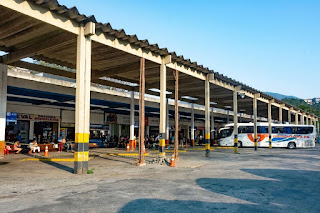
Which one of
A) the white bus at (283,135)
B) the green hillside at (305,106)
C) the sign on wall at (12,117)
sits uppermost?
the green hillside at (305,106)

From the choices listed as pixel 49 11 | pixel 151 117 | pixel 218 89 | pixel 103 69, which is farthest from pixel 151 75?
pixel 151 117

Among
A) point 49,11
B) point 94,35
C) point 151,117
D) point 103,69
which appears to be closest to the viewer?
point 49,11

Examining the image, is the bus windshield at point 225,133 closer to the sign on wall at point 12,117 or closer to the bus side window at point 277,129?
the bus side window at point 277,129

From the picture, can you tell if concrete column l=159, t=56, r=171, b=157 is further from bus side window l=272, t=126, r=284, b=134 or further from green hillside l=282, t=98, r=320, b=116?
green hillside l=282, t=98, r=320, b=116

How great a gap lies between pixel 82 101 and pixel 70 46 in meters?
3.93

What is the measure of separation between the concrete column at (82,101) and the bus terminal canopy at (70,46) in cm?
47

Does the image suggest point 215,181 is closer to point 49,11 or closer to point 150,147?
point 49,11

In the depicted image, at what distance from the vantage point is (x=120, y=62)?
17.1 m

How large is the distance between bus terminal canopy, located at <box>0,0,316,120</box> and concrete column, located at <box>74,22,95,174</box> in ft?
1.53

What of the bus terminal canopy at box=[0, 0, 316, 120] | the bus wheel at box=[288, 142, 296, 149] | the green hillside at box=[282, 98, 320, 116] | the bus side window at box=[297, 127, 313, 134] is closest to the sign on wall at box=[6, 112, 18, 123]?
the bus terminal canopy at box=[0, 0, 316, 120]

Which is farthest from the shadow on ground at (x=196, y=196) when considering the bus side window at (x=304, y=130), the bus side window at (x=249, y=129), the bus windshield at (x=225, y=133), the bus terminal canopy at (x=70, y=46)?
the bus windshield at (x=225, y=133)

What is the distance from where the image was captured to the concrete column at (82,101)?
444 inches

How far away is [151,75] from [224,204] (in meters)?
14.6

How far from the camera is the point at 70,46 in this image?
13945 millimetres
